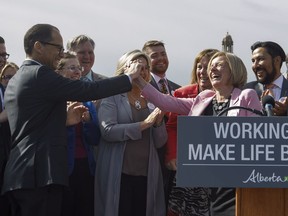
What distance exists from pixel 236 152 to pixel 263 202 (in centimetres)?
36

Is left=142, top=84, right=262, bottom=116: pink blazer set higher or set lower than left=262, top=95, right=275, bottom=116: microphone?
higher

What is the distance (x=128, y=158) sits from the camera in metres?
5.20

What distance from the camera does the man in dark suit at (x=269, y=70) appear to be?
558cm

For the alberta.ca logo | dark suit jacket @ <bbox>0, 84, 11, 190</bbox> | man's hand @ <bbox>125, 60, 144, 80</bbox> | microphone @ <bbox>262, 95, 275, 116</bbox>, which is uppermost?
man's hand @ <bbox>125, 60, 144, 80</bbox>

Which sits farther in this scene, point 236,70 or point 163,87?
point 163,87

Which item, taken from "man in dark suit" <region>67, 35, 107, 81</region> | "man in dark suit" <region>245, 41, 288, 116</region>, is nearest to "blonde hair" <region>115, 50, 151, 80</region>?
"man in dark suit" <region>67, 35, 107, 81</region>

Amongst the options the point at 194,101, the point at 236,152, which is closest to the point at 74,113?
the point at 194,101

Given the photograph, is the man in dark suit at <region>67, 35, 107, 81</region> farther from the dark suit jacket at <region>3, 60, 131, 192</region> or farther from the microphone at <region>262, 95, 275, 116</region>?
the microphone at <region>262, 95, 275, 116</region>

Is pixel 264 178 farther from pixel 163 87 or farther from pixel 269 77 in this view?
pixel 163 87

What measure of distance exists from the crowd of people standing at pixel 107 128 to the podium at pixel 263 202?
1104mm

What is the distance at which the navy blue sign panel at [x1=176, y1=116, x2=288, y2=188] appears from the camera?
340 cm

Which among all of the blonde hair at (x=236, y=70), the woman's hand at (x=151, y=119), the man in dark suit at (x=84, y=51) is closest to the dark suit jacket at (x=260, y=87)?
the blonde hair at (x=236, y=70)

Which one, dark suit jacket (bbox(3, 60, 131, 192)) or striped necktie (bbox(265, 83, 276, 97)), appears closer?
dark suit jacket (bbox(3, 60, 131, 192))

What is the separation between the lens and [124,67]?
208 inches
